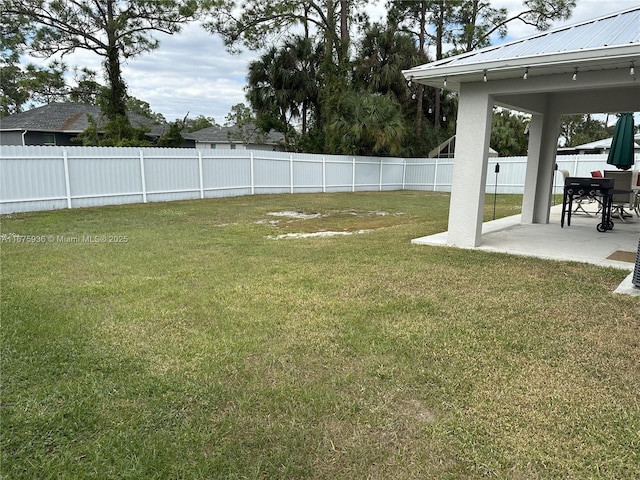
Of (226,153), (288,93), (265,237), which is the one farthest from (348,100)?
(265,237)

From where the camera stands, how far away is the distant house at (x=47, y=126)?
24469 mm

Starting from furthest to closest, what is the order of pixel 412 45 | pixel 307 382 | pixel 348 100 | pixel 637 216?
pixel 412 45 < pixel 348 100 < pixel 637 216 < pixel 307 382

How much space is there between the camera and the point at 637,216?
1060 cm

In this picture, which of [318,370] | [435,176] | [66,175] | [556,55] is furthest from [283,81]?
[318,370]

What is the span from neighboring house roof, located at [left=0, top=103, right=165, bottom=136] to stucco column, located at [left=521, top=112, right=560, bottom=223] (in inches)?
802

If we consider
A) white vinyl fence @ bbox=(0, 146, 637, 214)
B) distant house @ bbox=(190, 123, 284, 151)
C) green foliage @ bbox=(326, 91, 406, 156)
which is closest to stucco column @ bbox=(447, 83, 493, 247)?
white vinyl fence @ bbox=(0, 146, 637, 214)

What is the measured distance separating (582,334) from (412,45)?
24472 millimetres

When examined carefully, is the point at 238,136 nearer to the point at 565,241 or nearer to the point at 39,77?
the point at 39,77

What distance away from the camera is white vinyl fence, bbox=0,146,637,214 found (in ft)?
36.7

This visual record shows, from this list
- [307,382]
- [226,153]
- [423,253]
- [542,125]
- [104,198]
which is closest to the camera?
[307,382]

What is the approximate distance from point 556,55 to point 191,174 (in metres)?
12.2

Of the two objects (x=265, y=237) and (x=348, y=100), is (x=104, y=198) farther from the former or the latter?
(x=348, y=100)

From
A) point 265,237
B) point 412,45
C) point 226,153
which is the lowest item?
point 265,237

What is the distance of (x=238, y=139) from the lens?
3350 centimetres
